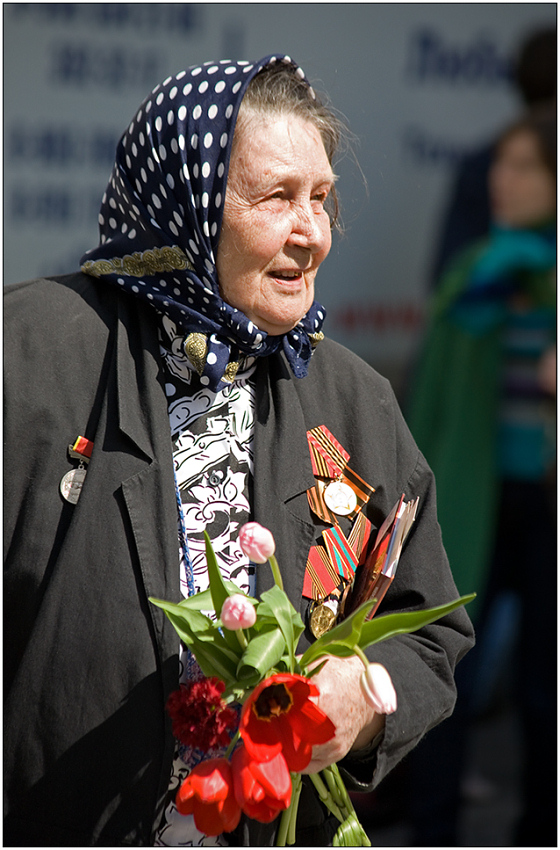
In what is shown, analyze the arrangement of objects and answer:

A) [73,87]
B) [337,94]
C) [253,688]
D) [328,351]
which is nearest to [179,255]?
[328,351]

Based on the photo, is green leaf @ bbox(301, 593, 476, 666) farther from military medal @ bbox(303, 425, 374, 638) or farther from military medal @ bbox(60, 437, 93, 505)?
military medal @ bbox(60, 437, 93, 505)

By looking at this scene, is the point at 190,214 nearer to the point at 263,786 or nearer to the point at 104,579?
the point at 104,579

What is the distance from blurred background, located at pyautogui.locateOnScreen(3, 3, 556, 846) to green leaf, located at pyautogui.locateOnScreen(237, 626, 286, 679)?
2.28m

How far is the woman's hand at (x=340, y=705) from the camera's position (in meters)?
1.62

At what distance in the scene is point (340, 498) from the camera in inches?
77.9

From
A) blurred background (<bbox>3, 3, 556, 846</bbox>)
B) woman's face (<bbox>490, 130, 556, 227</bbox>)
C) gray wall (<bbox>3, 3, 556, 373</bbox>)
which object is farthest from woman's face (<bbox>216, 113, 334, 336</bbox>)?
woman's face (<bbox>490, 130, 556, 227</bbox>)

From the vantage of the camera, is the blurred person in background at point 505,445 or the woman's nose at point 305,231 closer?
the woman's nose at point 305,231

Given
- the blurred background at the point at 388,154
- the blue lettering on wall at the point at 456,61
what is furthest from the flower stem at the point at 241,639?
the blue lettering on wall at the point at 456,61

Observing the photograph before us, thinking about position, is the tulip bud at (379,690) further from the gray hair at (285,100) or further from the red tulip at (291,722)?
the gray hair at (285,100)

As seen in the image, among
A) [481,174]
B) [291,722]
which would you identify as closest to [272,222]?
[291,722]

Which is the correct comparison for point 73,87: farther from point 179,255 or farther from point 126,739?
point 126,739

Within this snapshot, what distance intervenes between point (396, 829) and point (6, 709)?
293 centimetres

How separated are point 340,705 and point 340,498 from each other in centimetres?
49

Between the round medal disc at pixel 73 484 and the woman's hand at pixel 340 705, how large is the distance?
0.57 meters
